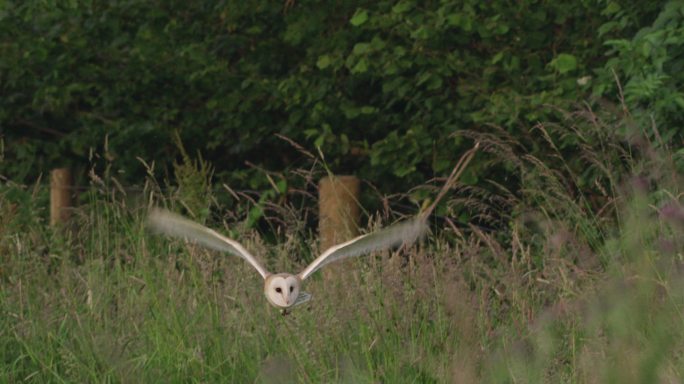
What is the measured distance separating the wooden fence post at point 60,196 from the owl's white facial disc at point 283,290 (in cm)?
426

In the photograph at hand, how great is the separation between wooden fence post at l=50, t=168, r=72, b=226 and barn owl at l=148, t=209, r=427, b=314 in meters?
3.83

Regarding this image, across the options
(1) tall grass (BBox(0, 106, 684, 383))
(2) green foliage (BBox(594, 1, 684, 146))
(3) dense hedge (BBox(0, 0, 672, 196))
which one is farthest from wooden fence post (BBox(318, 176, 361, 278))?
(2) green foliage (BBox(594, 1, 684, 146))

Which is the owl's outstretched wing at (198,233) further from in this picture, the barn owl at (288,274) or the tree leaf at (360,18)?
the tree leaf at (360,18)

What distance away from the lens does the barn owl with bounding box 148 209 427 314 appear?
12.4 ft

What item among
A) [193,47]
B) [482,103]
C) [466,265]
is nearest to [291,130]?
[193,47]

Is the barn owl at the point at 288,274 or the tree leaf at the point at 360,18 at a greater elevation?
the barn owl at the point at 288,274

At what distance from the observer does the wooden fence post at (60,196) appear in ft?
25.9

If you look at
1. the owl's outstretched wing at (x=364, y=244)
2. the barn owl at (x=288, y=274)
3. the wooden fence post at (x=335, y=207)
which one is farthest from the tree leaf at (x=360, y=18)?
the owl's outstretched wing at (x=364, y=244)

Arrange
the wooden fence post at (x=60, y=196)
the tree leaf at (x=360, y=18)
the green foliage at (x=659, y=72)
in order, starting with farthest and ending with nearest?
the wooden fence post at (x=60, y=196) → the tree leaf at (x=360, y=18) → the green foliage at (x=659, y=72)

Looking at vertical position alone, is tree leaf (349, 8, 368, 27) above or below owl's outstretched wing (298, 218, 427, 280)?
below

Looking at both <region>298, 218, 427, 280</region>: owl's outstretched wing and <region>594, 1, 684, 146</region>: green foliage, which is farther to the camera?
<region>594, 1, 684, 146</region>: green foliage

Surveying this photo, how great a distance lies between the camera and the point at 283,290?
12.3ft

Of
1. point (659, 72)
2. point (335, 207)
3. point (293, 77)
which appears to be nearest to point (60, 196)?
point (293, 77)

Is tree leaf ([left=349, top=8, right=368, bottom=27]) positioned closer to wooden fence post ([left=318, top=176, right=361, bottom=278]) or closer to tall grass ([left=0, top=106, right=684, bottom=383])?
wooden fence post ([left=318, top=176, right=361, bottom=278])
